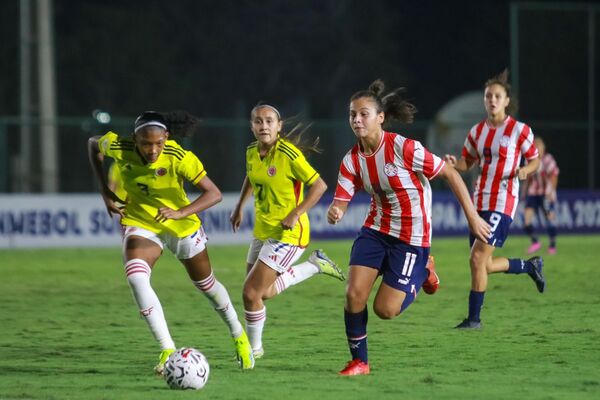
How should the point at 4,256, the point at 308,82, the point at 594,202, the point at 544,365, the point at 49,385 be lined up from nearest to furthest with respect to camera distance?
the point at 49,385, the point at 544,365, the point at 4,256, the point at 594,202, the point at 308,82

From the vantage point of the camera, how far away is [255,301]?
910cm

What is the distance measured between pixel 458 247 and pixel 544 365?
14.5 m

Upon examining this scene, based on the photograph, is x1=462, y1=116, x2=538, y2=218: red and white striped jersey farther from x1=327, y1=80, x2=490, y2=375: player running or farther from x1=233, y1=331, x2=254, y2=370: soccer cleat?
x1=233, y1=331, x2=254, y2=370: soccer cleat

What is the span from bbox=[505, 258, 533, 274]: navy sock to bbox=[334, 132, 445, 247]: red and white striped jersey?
3156mm

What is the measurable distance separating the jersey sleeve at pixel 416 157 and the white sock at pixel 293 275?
183cm

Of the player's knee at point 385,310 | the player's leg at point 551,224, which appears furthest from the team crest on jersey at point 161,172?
the player's leg at point 551,224

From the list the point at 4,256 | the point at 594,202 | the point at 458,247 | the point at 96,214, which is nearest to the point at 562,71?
the point at 594,202

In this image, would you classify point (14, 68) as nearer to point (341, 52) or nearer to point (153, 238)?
point (341, 52)

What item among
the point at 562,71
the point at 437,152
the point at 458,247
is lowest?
the point at 458,247

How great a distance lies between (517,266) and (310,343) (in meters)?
2.62

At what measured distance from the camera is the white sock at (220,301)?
884 cm

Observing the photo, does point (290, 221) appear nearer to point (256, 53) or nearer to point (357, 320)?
point (357, 320)

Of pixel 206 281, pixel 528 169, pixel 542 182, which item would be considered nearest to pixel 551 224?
pixel 542 182

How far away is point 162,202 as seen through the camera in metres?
8.80
